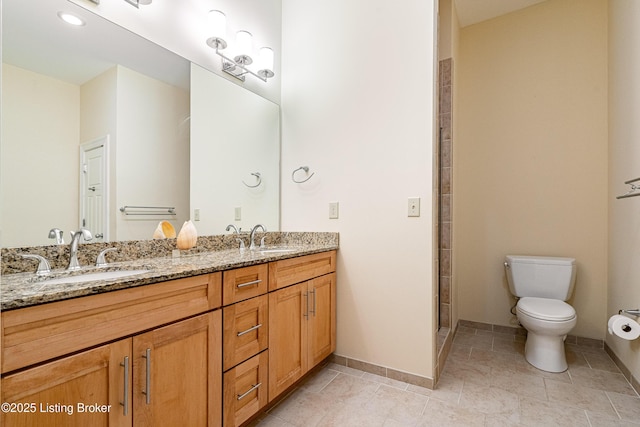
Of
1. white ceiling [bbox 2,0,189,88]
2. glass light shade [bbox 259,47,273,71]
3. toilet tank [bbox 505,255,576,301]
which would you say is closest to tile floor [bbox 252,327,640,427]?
toilet tank [bbox 505,255,576,301]

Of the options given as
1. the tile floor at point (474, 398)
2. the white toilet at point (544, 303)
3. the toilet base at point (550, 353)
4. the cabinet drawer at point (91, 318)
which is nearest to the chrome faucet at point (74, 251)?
the cabinet drawer at point (91, 318)

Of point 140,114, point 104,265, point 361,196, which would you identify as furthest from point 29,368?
point 361,196

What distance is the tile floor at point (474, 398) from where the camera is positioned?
156 centimetres

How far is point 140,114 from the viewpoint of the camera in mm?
1589

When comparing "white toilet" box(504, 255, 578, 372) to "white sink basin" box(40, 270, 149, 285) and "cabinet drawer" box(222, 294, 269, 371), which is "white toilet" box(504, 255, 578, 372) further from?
"white sink basin" box(40, 270, 149, 285)

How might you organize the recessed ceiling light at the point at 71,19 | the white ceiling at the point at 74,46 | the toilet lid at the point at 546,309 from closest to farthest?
1. the white ceiling at the point at 74,46
2. the recessed ceiling light at the point at 71,19
3. the toilet lid at the point at 546,309

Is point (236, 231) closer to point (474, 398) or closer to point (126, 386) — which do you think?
point (126, 386)

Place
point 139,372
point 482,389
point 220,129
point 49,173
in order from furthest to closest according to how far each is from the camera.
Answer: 1. point 220,129
2. point 482,389
3. point 49,173
4. point 139,372

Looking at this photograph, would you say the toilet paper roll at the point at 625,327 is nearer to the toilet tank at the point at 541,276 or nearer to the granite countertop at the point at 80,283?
the toilet tank at the point at 541,276

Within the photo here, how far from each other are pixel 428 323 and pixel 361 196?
90 centimetres

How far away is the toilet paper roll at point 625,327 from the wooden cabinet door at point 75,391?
8.14ft

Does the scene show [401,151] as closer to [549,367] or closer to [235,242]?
[235,242]

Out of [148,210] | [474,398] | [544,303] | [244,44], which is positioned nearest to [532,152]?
[544,303]

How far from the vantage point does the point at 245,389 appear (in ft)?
4.62
